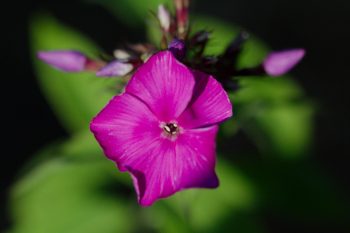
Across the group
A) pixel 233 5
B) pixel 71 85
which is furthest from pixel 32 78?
pixel 233 5

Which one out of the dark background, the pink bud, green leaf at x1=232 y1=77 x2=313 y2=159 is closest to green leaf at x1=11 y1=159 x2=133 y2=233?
green leaf at x1=232 y1=77 x2=313 y2=159

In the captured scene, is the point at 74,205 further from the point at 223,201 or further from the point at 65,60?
the point at 65,60

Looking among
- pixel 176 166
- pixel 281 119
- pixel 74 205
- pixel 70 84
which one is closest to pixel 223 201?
pixel 281 119

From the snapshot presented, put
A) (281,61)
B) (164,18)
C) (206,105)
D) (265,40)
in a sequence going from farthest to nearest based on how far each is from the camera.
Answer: (265,40) → (164,18) → (281,61) → (206,105)

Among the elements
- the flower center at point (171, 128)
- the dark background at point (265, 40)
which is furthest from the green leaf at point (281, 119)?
the flower center at point (171, 128)

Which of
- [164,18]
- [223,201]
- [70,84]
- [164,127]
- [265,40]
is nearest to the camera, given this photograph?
[164,127]

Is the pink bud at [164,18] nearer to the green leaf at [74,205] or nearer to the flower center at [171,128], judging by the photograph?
the flower center at [171,128]

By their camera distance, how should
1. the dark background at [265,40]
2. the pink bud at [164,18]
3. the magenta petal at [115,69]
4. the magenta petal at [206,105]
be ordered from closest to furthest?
the magenta petal at [206,105], the magenta petal at [115,69], the pink bud at [164,18], the dark background at [265,40]
